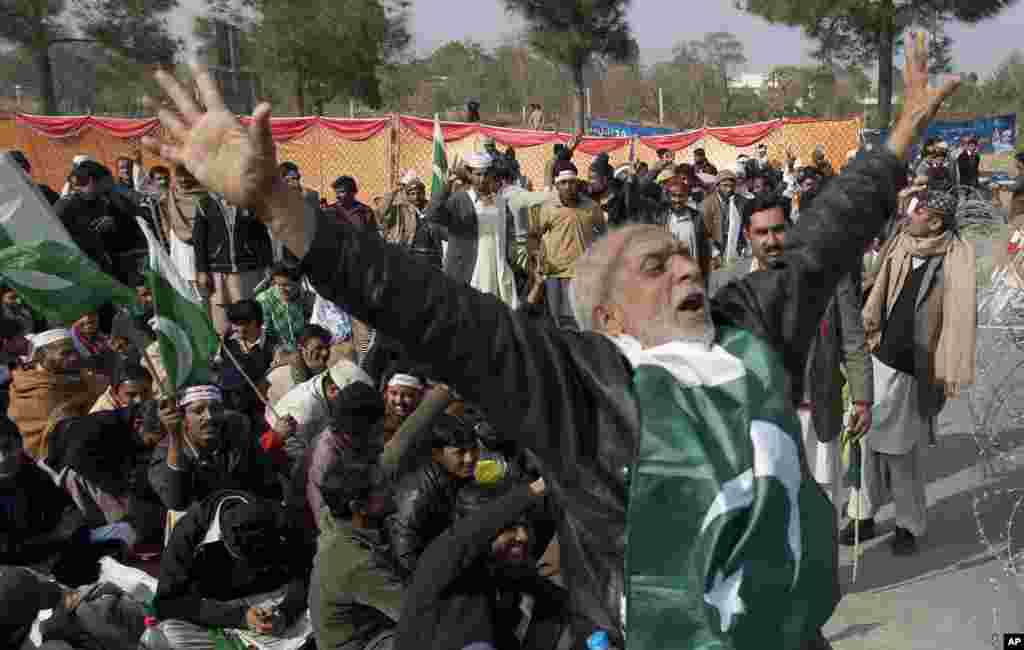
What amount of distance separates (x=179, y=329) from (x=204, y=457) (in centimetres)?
63

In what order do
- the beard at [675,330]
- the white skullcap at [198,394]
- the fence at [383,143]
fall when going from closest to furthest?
the beard at [675,330] < the white skullcap at [198,394] < the fence at [383,143]

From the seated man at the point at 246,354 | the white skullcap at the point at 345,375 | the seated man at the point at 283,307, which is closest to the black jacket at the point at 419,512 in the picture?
the white skullcap at the point at 345,375

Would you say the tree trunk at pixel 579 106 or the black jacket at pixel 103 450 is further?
the tree trunk at pixel 579 106

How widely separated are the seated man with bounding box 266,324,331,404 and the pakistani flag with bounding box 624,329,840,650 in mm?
4455

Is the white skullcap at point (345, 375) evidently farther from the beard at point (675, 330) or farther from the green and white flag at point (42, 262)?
the beard at point (675, 330)

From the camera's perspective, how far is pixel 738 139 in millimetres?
20578

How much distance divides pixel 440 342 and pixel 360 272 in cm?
18

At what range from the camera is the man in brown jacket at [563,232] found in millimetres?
9312

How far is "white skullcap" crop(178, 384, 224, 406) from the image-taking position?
4.91m

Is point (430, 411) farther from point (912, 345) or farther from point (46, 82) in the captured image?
point (46, 82)

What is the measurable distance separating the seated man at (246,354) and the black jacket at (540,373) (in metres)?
4.38

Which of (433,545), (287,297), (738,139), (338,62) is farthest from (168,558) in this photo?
(338,62)

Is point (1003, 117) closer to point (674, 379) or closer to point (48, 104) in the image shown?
point (48, 104)

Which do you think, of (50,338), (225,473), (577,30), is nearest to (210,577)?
(225,473)
